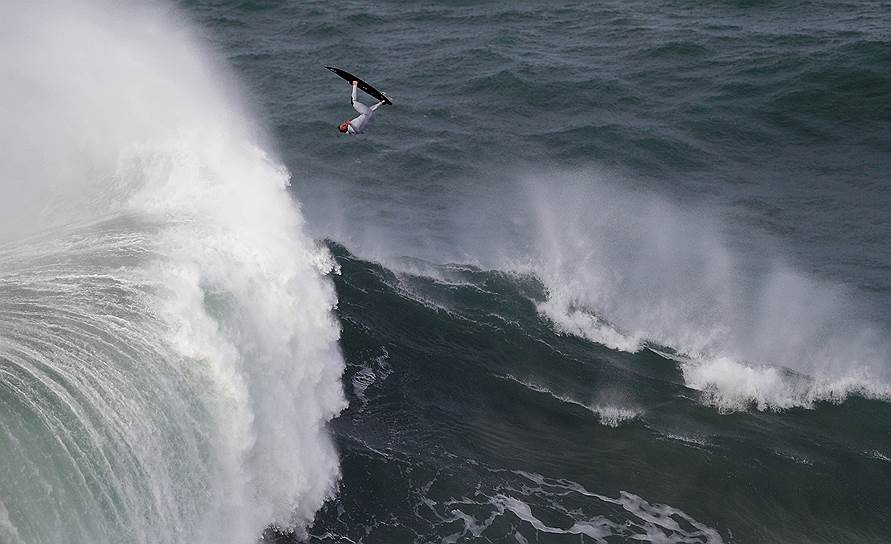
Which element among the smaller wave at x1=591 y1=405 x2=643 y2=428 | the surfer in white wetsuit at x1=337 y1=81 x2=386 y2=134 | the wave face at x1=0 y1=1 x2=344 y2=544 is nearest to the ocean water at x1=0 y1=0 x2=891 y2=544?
the wave face at x1=0 y1=1 x2=344 y2=544

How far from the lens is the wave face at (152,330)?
48.3 feet

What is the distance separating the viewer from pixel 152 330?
55.4 feet

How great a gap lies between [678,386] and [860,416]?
13.8 feet

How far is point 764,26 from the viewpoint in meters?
41.7

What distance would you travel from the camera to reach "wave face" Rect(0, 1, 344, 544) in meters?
14.7

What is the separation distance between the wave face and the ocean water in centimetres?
7

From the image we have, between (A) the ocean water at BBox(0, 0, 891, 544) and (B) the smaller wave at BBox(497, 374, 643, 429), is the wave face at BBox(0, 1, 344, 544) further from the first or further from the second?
(B) the smaller wave at BBox(497, 374, 643, 429)

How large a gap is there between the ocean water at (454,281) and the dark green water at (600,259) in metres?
0.11

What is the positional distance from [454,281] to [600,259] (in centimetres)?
448

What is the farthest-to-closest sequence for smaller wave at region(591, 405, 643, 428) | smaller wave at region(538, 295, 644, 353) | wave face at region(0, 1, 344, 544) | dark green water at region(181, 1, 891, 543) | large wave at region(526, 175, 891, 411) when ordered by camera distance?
smaller wave at region(538, 295, 644, 353) → large wave at region(526, 175, 891, 411) → smaller wave at region(591, 405, 643, 428) → dark green water at region(181, 1, 891, 543) → wave face at region(0, 1, 344, 544)

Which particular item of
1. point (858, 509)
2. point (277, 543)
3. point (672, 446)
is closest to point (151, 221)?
point (277, 543)

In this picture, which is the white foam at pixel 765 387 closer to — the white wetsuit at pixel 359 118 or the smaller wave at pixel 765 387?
the smaller wave at pixel 765 387

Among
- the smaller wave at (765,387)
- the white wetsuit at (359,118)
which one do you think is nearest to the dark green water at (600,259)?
the smaller wave at (765,387)

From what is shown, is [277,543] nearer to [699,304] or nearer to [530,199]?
[699,304]
